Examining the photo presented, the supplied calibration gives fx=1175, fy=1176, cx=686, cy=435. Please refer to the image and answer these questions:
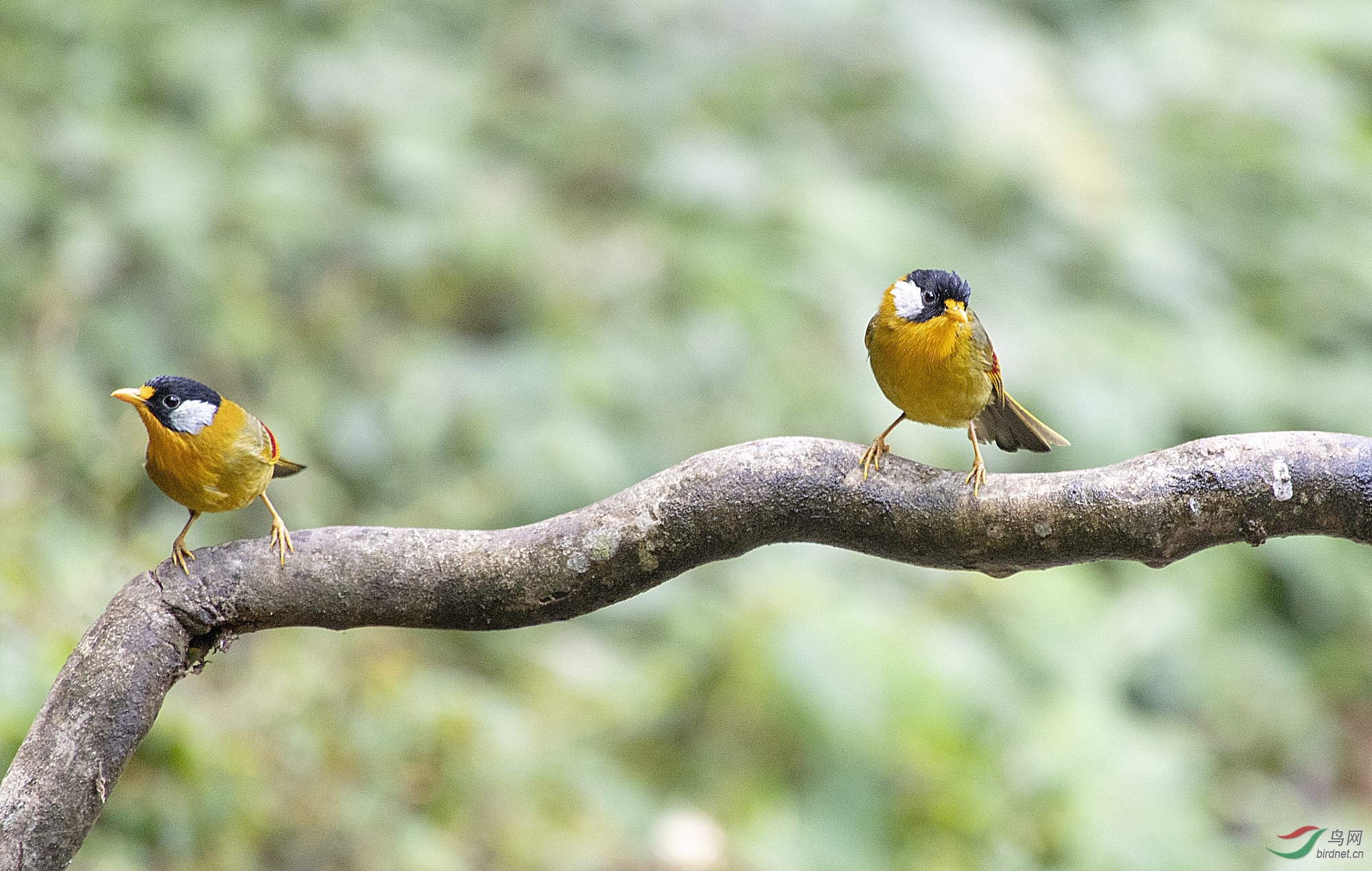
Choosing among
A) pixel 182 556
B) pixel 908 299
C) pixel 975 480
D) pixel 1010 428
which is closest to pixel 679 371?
pixel 1010 428

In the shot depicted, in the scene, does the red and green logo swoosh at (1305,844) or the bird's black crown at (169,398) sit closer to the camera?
the bird's black crown at (169,398)

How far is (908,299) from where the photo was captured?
1.72 m

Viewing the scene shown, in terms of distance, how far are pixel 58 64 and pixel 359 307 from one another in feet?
4.80

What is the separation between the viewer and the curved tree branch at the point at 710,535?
156cm

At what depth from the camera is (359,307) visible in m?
4.18

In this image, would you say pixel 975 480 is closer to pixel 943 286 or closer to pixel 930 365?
pixel 930 365

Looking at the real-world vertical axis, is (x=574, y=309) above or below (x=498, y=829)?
above

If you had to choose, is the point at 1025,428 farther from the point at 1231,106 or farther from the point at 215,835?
the point at 1231,106

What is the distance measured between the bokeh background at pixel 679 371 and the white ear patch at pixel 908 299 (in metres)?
1.72

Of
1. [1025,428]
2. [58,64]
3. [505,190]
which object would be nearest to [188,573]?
[1025,428]

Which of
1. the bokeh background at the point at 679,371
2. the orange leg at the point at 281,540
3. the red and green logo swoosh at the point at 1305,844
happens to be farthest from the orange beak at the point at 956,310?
the red and green logo swoosh at the point at 1305,844

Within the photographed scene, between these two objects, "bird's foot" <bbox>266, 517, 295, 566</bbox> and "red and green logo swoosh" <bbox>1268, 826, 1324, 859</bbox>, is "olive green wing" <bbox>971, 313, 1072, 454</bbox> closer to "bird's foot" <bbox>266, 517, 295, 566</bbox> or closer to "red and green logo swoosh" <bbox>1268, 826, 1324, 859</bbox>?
"bird's foot" <bbox>266, 517, 295, 566</bbox>

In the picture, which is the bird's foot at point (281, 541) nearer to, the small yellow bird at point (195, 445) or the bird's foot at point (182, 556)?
the small yellow bird at point (195, 445)

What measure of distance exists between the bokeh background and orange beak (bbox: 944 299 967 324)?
1.76m
